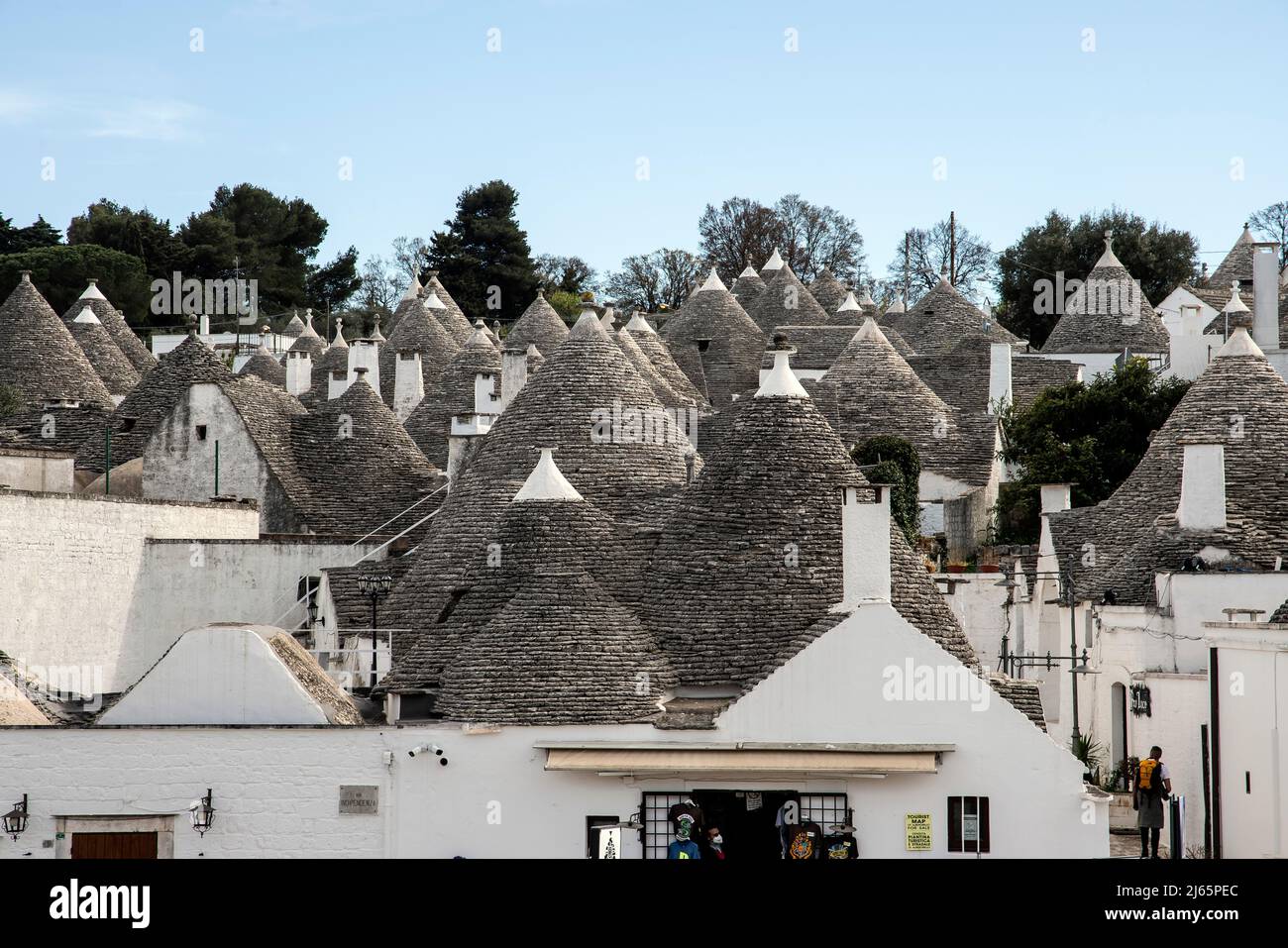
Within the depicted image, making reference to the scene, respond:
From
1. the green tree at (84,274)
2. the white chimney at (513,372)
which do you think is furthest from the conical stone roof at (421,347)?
the green tree at (84,274)

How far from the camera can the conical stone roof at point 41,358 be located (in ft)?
158

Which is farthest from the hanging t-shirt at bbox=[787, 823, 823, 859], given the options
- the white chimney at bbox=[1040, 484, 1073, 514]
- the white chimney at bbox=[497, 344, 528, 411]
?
the white chimney at bbox=[1040, 484, 1073, 514]

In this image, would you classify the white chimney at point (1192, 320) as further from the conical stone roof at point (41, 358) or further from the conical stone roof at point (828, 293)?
the conical stone roof at point (41, 358)

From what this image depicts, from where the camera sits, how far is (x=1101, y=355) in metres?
54.7

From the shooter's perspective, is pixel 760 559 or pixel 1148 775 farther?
pixel 760 559

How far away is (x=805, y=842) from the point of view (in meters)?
23.1

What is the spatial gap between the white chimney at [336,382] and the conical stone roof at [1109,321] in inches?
734

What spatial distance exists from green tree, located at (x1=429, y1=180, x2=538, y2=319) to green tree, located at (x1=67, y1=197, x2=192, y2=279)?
966 centimetres

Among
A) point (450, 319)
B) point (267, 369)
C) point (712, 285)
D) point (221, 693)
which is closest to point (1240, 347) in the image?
point (221, 693)

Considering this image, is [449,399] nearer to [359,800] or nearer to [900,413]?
[900,413]

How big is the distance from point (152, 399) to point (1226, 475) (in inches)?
851

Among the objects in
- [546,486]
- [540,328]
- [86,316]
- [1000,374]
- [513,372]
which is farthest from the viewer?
[86,316]

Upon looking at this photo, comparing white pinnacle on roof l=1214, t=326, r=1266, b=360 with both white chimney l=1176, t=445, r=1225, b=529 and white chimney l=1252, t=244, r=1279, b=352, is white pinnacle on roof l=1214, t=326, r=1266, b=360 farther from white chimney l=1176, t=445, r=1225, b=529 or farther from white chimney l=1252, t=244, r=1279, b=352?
white chimney l=1252, t=244, r=1279, b=352
